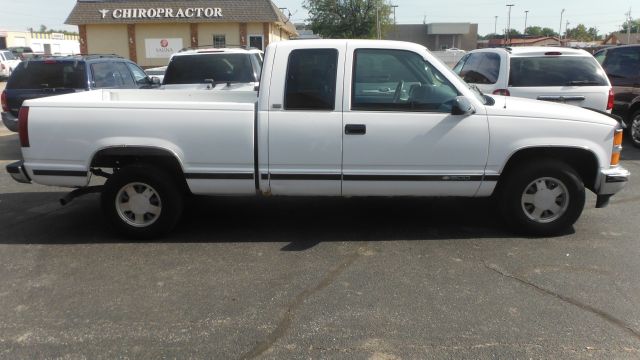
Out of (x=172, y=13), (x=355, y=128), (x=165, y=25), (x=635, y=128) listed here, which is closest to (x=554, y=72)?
(x=635, y=128)

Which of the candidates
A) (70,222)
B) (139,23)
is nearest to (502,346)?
(70,222)

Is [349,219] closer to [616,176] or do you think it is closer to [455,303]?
[455,303]

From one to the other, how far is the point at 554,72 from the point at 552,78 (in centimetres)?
11

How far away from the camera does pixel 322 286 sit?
4.22 metres

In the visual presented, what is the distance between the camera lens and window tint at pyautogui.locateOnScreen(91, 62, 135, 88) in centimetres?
945

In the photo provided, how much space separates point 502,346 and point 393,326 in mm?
678

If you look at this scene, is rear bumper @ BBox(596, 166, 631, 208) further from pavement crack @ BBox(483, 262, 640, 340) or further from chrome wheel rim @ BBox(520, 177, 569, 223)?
pavement crack @ BBox(483, 262, 640, 340)

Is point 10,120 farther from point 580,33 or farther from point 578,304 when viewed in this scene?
point 580,33

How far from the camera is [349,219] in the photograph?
586 centimetres

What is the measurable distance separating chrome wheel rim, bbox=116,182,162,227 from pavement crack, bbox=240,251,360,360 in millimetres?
1820

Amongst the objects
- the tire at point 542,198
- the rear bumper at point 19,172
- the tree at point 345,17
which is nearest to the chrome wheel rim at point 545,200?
the tire at point 542,198

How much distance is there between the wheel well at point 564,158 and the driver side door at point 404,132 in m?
0.37

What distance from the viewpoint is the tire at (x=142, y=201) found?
5098 mm

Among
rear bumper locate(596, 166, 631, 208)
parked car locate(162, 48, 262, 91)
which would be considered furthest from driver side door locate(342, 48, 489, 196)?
parked car locate(162, 48, 262, 91)
